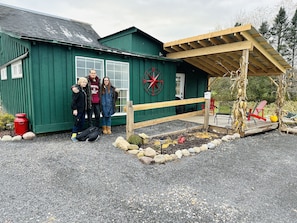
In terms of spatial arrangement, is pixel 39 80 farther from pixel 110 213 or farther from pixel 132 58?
pixel 110 213

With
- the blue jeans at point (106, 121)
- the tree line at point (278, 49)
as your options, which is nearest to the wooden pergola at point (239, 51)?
the blue jeans at point (106, 121)

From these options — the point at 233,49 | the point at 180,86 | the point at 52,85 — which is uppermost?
the point at 233,49

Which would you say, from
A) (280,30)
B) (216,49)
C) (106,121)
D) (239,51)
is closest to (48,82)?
(106,121)

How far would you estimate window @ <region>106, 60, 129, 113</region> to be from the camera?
229 inches

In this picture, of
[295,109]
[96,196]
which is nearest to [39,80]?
[96,196]

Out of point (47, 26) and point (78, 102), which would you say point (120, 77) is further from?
point (47, 26)

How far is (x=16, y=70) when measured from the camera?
5621 millimetres

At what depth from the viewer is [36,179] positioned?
2.73 meters

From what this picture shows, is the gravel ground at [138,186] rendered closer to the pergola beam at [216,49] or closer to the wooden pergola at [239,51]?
the wooden pergola at [239,51]

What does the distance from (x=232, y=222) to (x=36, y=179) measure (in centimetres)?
250

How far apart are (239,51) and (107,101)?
407cm

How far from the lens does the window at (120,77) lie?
5815mm

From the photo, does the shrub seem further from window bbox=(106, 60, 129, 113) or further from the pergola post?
the pergola post

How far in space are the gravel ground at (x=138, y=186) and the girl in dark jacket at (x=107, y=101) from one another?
1.12 m
